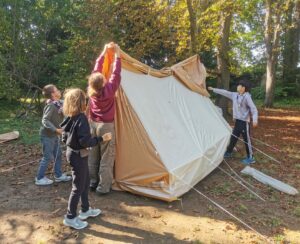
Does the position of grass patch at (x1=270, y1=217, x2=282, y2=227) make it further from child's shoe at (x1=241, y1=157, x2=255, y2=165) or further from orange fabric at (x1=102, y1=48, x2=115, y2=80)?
orange fabric at (x1=102, y1=48, x2=115, y2=80)

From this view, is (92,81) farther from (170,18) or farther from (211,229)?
(170,18)

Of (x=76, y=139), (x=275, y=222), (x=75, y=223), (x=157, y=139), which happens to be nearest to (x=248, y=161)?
(x=275, y=222)

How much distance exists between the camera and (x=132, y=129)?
488 centimetres

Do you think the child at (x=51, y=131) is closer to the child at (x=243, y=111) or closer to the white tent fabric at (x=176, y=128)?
the white tent fabric at (x=176, y=128)

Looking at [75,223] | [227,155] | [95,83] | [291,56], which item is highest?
[291,56]

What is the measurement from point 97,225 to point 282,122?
10.4m

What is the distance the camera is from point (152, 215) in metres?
4.29

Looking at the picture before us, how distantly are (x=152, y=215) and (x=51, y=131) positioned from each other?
194cm

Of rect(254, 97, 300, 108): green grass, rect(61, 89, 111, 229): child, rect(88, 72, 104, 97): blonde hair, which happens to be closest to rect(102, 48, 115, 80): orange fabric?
rect(88, 72, 104, 97): blonde hair

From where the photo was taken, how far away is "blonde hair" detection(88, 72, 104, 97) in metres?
4.32

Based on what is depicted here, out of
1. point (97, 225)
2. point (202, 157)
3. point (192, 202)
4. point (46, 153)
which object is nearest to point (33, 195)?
point (46, 153)

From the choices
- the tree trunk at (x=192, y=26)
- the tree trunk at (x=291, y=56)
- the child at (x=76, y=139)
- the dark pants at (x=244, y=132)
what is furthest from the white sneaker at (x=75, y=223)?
the tree trunk at (x=291, y=56)

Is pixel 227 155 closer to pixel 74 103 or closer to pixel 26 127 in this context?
pixel 74 103

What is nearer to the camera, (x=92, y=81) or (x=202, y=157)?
(x=92, y=81)
